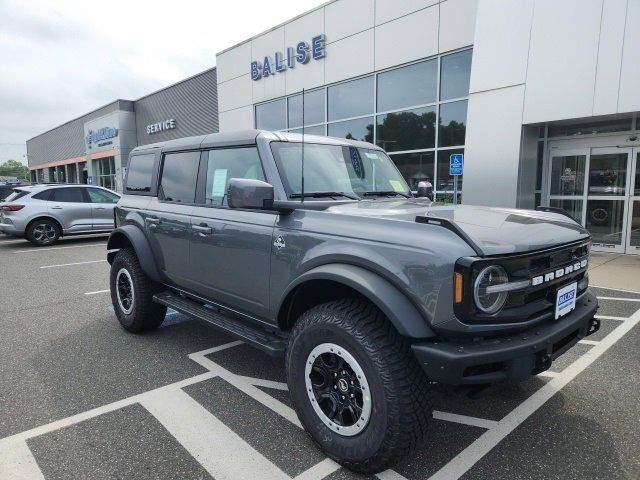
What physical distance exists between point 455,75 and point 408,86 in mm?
1477

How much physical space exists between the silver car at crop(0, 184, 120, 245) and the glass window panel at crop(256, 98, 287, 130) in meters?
6.49

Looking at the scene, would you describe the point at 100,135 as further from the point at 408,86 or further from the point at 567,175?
the point at 567,175

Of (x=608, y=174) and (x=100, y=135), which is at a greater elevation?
(x=100, y=135)

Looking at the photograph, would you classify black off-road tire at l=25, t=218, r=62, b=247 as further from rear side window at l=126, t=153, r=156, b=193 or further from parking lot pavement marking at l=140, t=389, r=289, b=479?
parking lot pavement marking at l=140, t=389, r=289, b=479

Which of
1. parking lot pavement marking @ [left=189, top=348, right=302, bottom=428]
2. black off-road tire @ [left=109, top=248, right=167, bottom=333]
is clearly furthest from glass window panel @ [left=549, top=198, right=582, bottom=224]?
black off-road tire @ [left=109, top=248, right=167, bottom=333]

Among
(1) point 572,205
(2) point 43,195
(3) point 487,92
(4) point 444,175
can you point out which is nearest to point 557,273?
(3) point 487,92

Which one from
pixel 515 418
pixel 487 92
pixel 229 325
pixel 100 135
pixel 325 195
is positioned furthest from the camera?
pixel 100 135

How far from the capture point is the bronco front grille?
81.0 inches

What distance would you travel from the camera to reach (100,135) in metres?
34.8

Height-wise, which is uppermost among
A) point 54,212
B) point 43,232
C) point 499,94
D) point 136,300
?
point 499,94

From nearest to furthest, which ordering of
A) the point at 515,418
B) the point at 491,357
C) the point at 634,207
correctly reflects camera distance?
the point at 491,357 → the point at 515,418 → the point at 634,207

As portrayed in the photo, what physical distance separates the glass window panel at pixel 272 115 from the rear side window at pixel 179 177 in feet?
40.9

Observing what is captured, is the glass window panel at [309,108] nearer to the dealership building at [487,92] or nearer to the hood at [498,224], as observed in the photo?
the dealership building at [487,92]

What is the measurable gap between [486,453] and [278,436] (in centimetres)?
125
